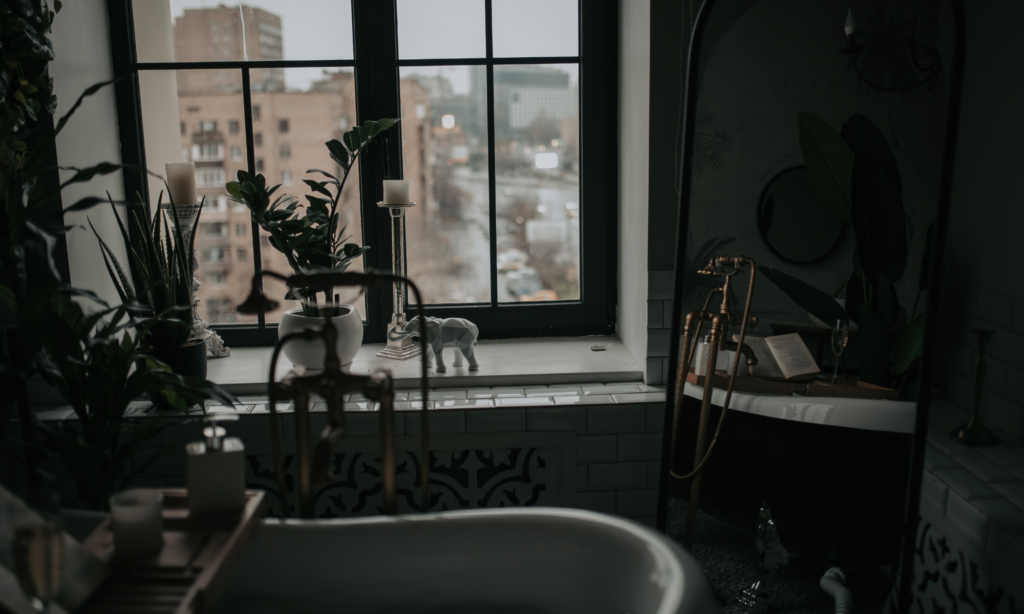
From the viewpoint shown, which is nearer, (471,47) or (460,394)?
(460,394)

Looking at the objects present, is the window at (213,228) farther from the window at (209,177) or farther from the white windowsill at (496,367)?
the white windowsill at (496,367)

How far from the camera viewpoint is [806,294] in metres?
2.13

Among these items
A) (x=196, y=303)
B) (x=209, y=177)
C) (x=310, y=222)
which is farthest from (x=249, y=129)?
(x=196, y=303)

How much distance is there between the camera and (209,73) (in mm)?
2457

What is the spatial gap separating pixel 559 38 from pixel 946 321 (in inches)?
61.2

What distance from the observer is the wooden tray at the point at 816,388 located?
79.9 inches

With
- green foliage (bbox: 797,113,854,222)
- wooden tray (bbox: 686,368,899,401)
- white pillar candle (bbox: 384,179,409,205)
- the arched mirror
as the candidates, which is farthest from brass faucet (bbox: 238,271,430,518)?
green foliage (bbox: 797,113,854,222)

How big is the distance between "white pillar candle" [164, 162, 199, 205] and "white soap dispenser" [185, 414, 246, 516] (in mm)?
1022

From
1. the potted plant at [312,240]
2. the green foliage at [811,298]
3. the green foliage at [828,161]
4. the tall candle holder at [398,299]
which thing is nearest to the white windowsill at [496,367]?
the tall candle holder at [398,299]

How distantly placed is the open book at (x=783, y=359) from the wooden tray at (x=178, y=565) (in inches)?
55.5

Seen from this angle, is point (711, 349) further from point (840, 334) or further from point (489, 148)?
point (489, 148)

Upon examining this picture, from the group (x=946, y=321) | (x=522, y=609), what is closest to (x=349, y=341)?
(x=522, y=609)

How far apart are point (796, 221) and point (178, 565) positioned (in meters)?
1.91

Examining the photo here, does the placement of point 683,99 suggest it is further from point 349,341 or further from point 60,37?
point 60,37
